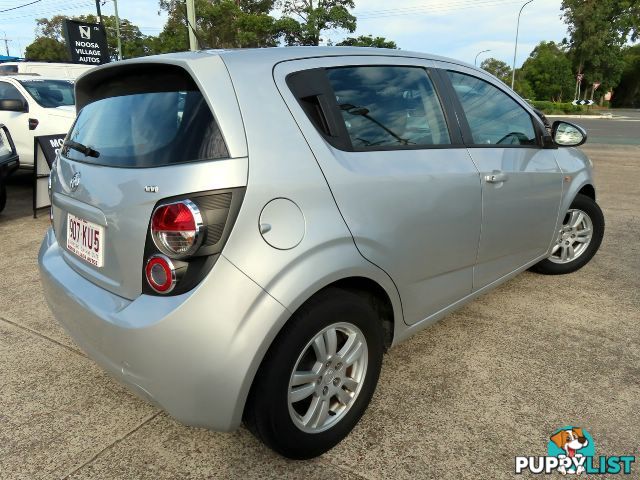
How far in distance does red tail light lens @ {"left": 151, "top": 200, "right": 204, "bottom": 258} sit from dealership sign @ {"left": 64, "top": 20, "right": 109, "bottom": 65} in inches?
649

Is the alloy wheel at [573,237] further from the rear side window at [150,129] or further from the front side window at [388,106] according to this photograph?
the rear side window at [150,129]

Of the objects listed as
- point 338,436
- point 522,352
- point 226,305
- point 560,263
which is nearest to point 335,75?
point 226,305

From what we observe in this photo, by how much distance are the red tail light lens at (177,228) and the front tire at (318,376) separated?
17.7 inches

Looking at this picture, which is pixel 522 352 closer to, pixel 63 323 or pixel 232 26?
pixel 63 323

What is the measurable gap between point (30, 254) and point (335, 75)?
392cm

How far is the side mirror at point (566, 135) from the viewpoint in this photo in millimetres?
3271

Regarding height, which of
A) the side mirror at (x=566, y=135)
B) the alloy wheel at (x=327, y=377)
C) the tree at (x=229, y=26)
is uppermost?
the tree at (x=229, y=26)

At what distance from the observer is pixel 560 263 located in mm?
3881

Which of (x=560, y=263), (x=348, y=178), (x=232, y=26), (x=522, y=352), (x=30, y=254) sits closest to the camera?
(x=348, y=178)

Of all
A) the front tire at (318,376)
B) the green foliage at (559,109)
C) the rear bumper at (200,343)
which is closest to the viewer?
the rear bumper at (200,343)

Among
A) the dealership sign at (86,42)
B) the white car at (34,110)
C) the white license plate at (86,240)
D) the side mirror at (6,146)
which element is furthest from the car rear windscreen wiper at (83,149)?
the dealership sign at (86,42)

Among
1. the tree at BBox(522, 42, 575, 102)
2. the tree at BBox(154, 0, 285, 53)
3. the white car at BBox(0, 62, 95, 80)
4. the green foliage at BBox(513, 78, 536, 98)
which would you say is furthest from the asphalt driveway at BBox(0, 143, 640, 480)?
the tree at BBox(522, 42, 575, 102)

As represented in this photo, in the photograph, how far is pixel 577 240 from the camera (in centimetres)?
387

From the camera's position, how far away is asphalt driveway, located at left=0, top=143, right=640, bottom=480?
6.44 ft
